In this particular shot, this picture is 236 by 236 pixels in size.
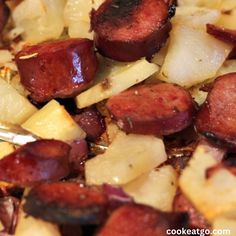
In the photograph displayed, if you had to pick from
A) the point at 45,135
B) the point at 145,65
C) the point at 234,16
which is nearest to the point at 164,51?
the point at 145,65

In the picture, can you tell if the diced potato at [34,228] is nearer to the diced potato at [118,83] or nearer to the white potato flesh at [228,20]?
the diced potato at [118,83]

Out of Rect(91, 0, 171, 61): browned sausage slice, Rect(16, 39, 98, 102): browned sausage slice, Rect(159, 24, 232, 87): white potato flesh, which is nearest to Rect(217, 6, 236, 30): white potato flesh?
Rect(159, 24, 232, 87): white potato flesh

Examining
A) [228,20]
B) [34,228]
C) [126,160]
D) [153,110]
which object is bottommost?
[34,228]

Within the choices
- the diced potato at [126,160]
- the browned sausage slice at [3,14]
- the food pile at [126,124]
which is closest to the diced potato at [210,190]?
the food pile at [126,124]

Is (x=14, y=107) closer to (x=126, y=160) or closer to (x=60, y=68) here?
(x=60, y=68)

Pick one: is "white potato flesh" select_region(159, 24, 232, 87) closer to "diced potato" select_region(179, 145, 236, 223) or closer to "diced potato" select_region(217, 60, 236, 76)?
"diced potato" select_region(217, 60, 236, 76)

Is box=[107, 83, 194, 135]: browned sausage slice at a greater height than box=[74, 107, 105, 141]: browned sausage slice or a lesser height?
greater

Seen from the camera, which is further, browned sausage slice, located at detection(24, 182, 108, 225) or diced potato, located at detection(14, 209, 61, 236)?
diced potato, located at detection(14, 209, 61, 236)

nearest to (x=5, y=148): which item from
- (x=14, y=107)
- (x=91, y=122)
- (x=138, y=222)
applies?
(x=14, y=107)
